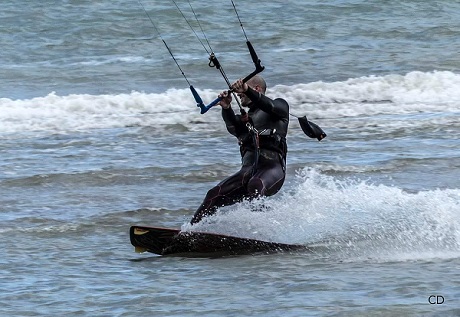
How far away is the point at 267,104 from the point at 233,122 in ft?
1.38

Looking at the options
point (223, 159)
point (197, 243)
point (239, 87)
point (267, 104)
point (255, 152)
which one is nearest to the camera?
point (239, 87)

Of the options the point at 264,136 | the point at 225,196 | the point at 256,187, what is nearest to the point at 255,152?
the point at 264,136

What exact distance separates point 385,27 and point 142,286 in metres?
18.4

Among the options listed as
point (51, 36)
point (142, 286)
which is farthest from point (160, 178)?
point (51, 36)

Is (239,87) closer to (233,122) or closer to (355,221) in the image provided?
(233,122)

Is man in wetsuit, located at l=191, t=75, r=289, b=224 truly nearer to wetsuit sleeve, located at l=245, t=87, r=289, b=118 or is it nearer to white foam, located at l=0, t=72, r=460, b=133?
wetsuit sleeve, located at l=245, t=87, r=289, b=118

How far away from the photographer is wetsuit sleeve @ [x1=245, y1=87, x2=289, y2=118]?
29.9 ft

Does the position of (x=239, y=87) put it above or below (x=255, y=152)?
above

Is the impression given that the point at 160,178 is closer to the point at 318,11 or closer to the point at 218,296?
the point at 218,296

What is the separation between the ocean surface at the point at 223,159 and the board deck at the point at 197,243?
0.14 m

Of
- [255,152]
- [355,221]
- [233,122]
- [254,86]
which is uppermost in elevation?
[254,86]

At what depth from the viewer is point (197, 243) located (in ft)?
30.9

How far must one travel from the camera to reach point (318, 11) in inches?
1054

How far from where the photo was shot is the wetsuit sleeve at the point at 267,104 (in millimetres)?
9109
